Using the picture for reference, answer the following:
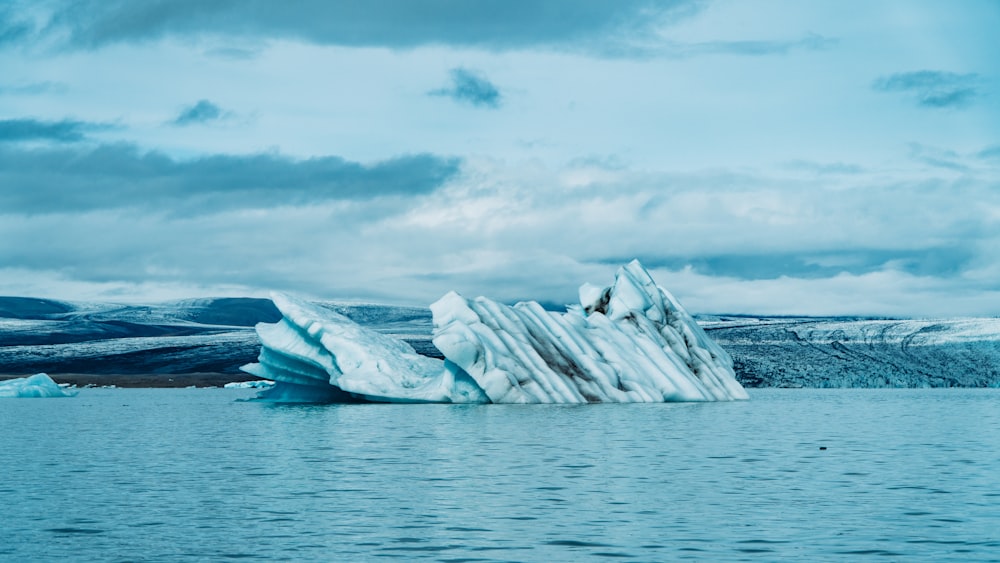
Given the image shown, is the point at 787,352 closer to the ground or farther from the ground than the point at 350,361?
closer to the ground

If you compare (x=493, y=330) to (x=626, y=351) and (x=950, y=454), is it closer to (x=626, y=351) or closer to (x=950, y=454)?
(x=626, y=351)

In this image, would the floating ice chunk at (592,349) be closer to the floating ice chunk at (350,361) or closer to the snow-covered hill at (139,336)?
the floating ice chunk at (350,361)

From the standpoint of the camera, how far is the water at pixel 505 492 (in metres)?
10.9

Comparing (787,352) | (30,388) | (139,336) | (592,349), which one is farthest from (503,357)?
(139,336)

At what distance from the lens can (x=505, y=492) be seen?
1469cm

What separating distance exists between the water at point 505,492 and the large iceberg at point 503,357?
545cm

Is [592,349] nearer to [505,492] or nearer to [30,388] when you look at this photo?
[505,492]

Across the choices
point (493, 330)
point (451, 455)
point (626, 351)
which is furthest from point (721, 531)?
point (626, 351)

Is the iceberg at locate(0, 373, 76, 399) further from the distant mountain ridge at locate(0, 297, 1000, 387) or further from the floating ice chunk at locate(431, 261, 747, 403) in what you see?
the distant mountain ridge at locate(0, 297, 1000, 387)

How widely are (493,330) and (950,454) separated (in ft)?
53.1

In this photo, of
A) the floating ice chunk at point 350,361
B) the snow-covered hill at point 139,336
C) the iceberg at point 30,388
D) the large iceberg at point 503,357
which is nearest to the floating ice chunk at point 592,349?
the large iceberg at point 503,357

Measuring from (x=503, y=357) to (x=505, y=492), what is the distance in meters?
19.0

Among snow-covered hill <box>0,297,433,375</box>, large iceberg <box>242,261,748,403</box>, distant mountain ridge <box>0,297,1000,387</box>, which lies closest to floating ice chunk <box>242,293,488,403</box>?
large iceberg <box>242,261,748,403</box>

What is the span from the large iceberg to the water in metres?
5.45
